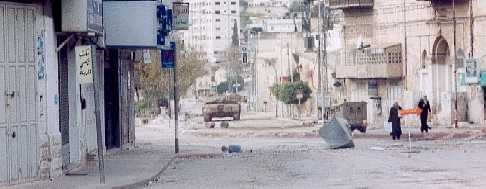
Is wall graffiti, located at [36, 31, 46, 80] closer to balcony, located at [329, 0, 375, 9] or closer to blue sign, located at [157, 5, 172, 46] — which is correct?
blue sign, located at [157, 5, 172, 46]

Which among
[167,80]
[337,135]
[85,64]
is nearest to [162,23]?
[337,135]

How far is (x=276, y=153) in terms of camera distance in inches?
1400

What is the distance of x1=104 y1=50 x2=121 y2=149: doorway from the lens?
115 feet

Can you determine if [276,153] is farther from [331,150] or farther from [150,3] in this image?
[150,3]

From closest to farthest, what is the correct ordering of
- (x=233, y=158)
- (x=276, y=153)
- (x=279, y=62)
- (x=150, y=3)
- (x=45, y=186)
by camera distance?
1. (x=45, y=186)
2. (x=150, y=3)
3. (x=233, y=158)
4. (x=276, y=153)
5. (x=279, y=62)

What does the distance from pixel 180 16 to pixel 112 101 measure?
3.50 metres

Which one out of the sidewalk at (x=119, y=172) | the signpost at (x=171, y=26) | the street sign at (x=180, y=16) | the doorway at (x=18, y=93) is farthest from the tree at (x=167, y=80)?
the doorway at (x=18, y=93)

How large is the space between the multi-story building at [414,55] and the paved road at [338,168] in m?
21.9

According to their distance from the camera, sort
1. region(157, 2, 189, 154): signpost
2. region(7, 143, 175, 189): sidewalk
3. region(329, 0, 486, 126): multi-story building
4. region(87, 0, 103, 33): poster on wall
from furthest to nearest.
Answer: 1. region(329, 0, 486, 126): multi-story building
2. region(157, 2, 189, 154): signpost
3. region(87, 0, 103, 33): poster on wall
4. region(7, 143, 175, 189): sidewalk

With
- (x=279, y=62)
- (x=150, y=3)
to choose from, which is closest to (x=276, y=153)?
(x=150, y=3)

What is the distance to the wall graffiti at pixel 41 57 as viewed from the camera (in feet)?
74.8

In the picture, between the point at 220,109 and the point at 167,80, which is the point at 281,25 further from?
the point at 220,109

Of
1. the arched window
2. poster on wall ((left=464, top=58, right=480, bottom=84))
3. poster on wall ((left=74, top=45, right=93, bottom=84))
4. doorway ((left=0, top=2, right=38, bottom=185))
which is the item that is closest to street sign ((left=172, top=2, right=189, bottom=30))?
doorway ((left=0, top=2, right=38, bottom=185))

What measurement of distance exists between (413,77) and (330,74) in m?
23.4
